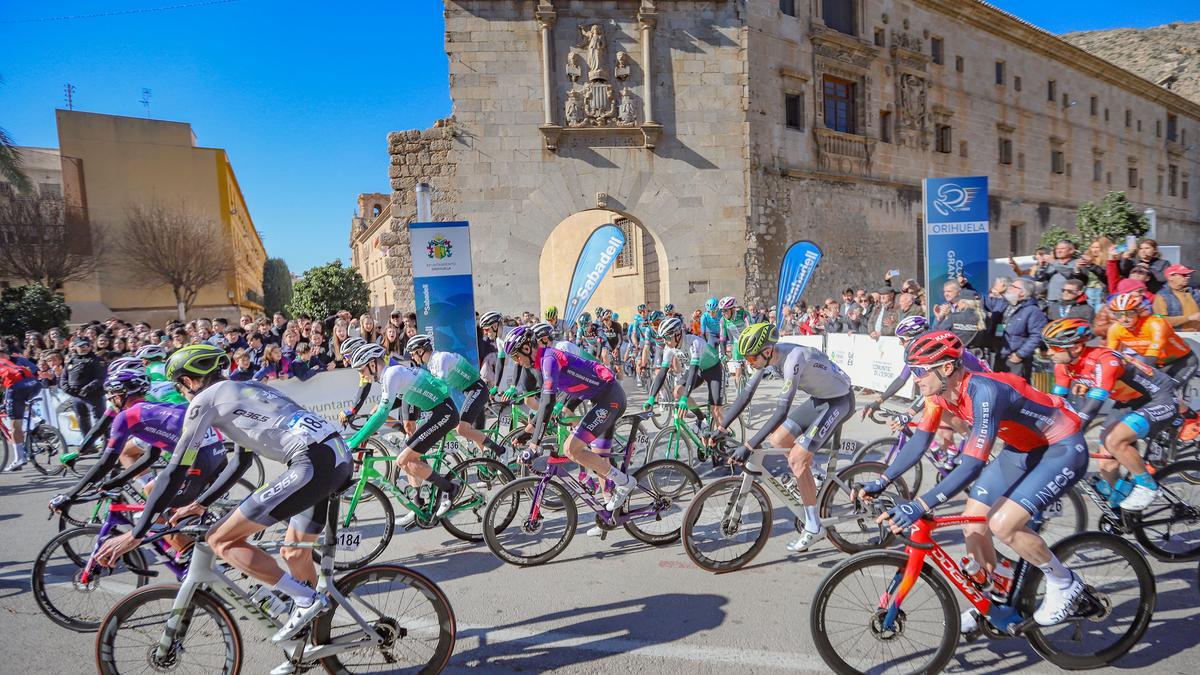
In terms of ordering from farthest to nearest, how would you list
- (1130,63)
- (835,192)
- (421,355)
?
(1130,63) < (835,192) < (421,355)

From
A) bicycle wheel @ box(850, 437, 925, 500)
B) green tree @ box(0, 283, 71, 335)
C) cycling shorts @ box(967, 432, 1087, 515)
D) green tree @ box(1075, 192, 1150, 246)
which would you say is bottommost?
bicycle wheel @ box(850, 437, 925, 500)

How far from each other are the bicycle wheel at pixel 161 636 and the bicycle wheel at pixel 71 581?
1288mm

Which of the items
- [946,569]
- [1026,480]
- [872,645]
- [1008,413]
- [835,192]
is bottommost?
[872,645]

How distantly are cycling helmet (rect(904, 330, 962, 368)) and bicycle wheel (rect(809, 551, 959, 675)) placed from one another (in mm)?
1095

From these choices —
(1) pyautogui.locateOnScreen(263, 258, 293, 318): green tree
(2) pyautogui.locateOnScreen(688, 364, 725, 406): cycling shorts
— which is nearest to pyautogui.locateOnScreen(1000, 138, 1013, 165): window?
(2) pyautogui.locateOnScreen(688, 364, 725, 406): cycling shorts

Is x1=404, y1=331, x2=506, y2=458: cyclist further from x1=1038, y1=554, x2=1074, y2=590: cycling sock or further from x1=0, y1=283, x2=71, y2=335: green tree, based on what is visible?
x1=0, y1=283, x2=71, y2=335: green tree

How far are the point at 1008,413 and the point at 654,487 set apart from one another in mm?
2873

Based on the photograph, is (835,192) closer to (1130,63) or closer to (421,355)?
(421,355)

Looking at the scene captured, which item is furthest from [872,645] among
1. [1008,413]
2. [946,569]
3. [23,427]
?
[23,427]

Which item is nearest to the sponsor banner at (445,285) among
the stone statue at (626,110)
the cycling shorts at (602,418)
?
the cycling shorts at (602,418)

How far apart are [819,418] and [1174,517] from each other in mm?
2452

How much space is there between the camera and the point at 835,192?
23234mm

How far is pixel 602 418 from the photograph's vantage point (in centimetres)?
574

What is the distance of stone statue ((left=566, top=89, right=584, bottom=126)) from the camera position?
1922 centimetres
